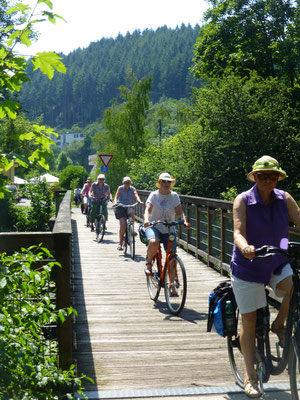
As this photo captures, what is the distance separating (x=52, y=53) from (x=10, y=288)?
4.53 feet

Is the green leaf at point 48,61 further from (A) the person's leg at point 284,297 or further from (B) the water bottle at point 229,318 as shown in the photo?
(B) the water bottle at point 229,318

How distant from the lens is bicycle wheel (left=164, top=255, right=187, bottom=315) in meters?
8.07

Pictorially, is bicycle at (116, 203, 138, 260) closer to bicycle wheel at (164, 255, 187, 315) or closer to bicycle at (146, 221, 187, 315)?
bicycle at (146, 221, 187, 315)

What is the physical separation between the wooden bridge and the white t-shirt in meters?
1.15

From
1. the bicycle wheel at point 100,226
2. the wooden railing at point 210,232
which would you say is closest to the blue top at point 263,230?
the wooden railing at point 210,232

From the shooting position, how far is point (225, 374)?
568 cm

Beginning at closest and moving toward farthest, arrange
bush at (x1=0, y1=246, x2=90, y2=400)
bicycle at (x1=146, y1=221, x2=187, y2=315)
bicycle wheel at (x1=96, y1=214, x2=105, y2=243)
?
bush at (x1=0, y1=246, x2=90, y2=400), bicycle at (x1=146, y1=221, x2=187, y2=315), bicycle wheel at (x1=96, y1=214, x2=105, y2=243)

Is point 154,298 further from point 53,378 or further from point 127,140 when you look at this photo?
point 127,140

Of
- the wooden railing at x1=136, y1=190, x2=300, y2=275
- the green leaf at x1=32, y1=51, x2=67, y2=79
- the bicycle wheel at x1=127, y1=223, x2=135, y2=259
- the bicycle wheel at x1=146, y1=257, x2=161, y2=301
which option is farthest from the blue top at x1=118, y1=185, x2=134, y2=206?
the green leaf at x1=32, y1=51, x2=67, y2=79

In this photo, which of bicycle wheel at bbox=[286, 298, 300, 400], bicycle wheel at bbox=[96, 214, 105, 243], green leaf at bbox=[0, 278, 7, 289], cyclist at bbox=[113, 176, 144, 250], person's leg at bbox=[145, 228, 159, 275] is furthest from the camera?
bicycle wheel at bbox=[96, 214, 105, 243]

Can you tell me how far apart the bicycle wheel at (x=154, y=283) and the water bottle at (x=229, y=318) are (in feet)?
12.3

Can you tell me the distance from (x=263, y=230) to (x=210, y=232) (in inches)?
303

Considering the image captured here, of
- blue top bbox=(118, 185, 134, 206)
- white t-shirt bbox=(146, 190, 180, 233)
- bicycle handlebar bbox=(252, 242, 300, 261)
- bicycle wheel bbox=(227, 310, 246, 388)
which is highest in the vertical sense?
bicycle handlebar bbox=(252, 242, 300, 261)

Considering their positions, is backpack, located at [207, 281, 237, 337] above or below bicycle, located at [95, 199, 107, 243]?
above
